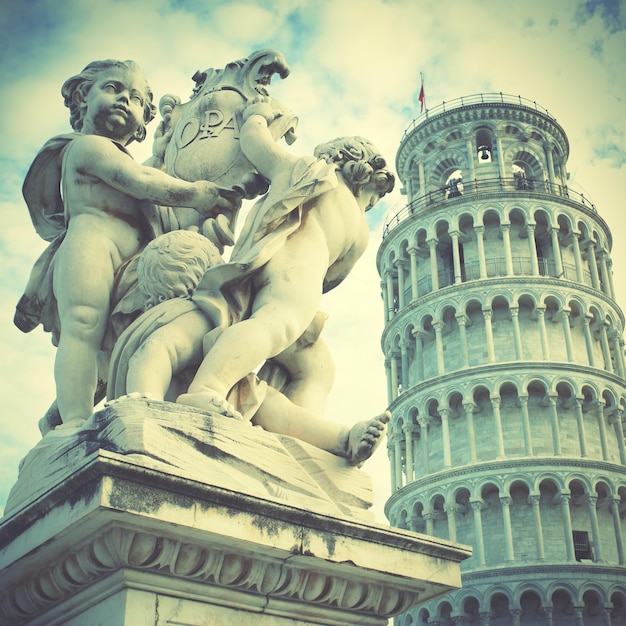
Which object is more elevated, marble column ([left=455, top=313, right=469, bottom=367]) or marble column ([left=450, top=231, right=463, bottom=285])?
marble column ([left=450, top=231, right=463, bottom=285])

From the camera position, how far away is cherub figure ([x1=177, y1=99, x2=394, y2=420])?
135 inches

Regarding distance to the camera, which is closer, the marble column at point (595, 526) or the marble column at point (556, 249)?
the marble column at point (595, 526)

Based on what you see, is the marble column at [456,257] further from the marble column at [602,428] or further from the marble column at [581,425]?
the marble column at [602,428]

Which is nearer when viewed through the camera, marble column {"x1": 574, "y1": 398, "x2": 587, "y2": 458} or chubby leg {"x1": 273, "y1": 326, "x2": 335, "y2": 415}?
chubby leg {"x1": 273, "y1": 326, "x2": 335, "y2": 415}

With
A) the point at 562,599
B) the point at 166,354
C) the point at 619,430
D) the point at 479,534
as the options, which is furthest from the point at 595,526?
the point at 166,354

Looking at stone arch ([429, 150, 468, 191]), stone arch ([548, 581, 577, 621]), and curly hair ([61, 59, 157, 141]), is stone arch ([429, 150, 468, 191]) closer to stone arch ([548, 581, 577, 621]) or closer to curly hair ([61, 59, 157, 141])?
stone arch ([548, 581, 577, 621])

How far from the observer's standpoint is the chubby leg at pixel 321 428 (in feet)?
11.2

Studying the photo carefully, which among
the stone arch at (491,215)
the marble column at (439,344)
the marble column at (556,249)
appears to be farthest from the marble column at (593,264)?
the marble column at (439,344)

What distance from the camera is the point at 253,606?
114 inches

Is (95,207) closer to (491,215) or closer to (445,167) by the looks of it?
(491,215)

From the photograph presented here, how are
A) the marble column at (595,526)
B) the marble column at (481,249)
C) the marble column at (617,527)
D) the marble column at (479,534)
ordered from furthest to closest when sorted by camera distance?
1. the marble column at (481,249)
2. the marble column at (617,527)
3. the marble column at (479,534)
4. the marble column at (595,526)

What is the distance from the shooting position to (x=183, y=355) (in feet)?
11.4

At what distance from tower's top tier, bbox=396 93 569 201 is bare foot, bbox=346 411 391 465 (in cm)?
4628

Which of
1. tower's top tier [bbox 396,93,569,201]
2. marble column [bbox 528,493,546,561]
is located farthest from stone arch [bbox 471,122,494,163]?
marble column [bbox 528,493,546,561]
